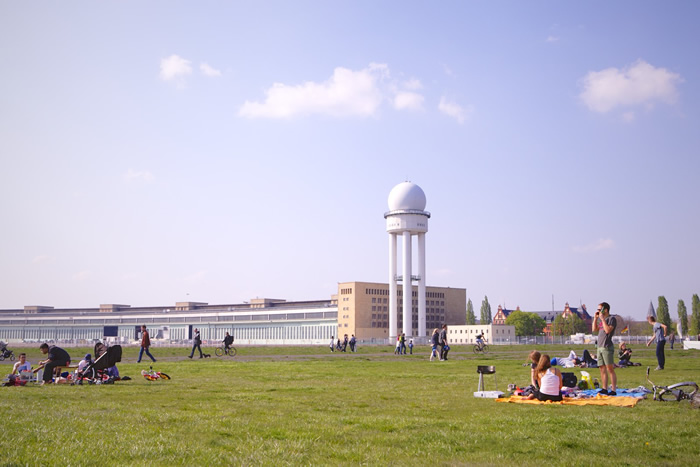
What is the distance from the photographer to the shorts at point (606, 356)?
15.4 metres

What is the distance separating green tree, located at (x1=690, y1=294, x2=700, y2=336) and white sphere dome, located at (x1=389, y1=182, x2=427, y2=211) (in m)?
63.5

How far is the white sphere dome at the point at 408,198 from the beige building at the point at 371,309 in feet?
93.5

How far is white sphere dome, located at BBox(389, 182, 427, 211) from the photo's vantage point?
379 feet

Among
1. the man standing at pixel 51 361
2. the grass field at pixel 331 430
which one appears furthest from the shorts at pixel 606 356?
the man standing at pixel 51 361

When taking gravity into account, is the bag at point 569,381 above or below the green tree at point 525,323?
above

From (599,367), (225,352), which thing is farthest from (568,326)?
(599,367)

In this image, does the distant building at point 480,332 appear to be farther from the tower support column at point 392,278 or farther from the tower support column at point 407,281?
the tower support column at point 392,278

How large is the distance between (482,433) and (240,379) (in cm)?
1260

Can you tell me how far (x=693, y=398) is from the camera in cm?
1214

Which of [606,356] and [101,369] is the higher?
[606,356]

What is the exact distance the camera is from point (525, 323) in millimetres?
153625

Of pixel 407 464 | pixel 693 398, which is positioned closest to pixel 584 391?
pixel 693 398

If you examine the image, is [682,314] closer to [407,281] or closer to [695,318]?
[695,318]

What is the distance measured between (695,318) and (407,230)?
217 ft
